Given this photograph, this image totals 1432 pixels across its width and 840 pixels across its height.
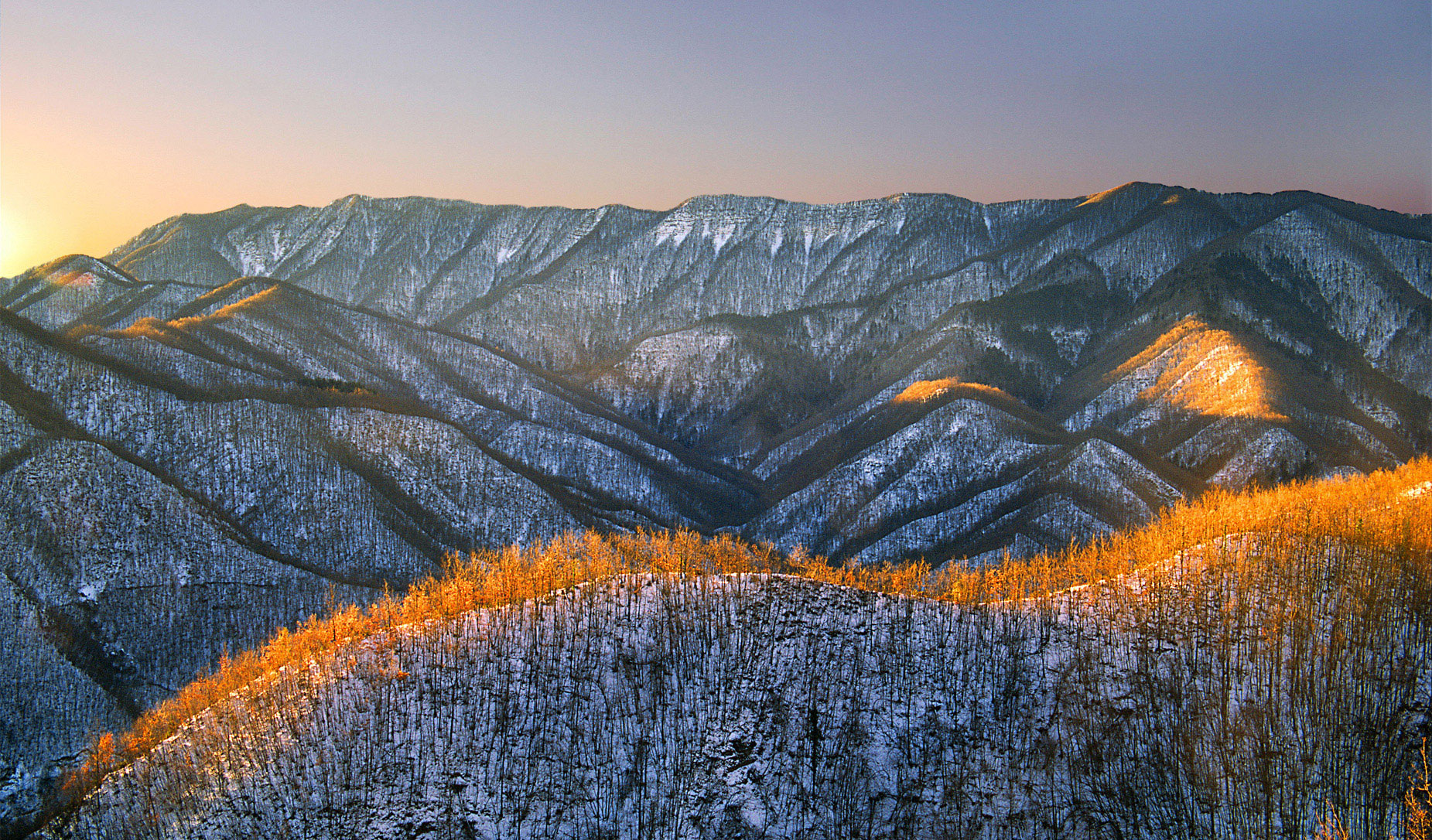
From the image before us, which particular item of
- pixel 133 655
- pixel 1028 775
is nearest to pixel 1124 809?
pixel 1028 775

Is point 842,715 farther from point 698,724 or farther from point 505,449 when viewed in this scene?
point 505,449

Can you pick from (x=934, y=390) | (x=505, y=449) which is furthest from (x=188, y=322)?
(x=934, y=390)

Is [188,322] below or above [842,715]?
above

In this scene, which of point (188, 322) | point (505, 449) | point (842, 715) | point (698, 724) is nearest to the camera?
point (698, 724)

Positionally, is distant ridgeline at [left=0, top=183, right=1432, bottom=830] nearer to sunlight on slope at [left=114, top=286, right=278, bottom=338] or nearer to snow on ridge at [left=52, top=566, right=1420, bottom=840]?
sunlight on slope at [left=114, top=286, right=278, bottom=338]

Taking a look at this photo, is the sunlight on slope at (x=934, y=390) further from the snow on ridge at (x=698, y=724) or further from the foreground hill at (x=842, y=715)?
the snow on ridge at (x=698, y=724)

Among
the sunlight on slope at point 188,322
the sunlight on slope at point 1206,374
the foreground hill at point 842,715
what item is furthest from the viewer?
the sunlight on slope at point 1206,374

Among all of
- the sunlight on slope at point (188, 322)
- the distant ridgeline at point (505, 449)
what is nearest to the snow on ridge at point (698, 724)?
the distant ridgeline at point (505, 449)

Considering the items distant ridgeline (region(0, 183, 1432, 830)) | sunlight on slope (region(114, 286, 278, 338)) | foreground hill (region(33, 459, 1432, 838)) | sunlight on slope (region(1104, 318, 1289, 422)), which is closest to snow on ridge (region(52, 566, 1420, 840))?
foreground hill (region(33, 459, 1432, 838))

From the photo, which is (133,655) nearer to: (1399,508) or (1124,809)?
(1124,809)
